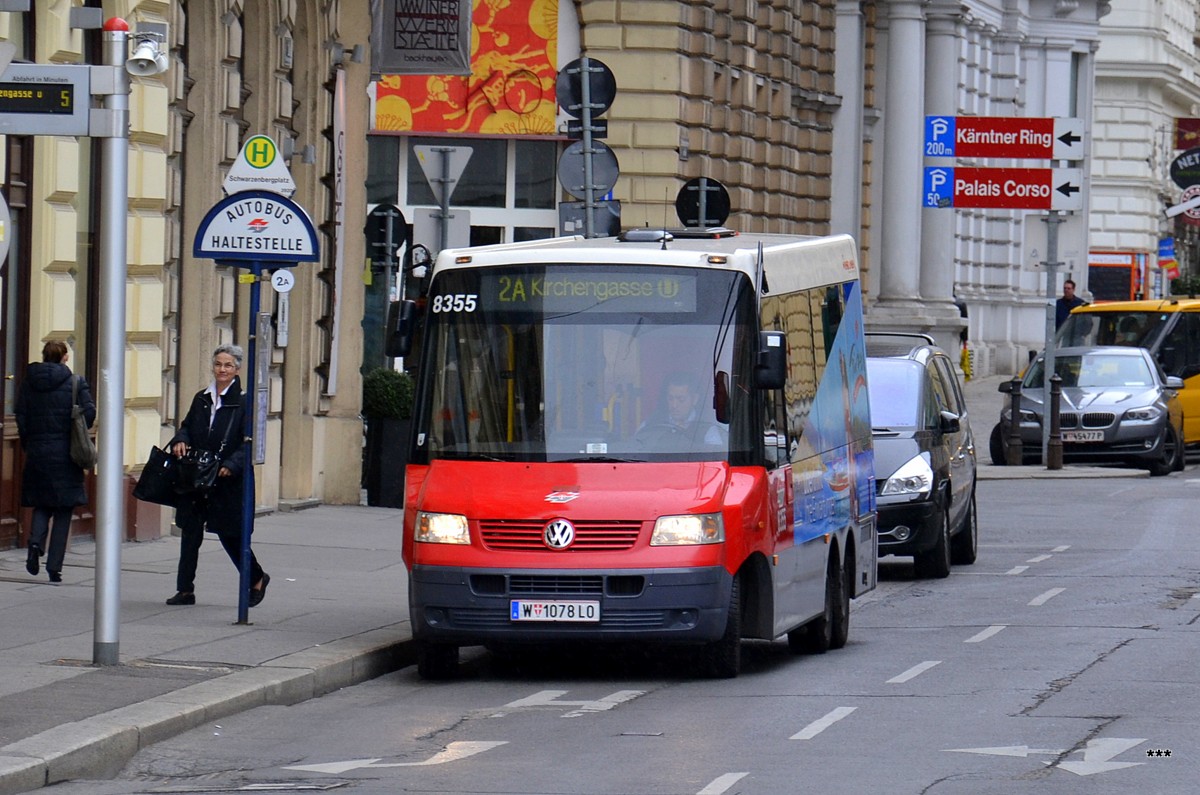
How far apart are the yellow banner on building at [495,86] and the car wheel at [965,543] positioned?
14439 mm

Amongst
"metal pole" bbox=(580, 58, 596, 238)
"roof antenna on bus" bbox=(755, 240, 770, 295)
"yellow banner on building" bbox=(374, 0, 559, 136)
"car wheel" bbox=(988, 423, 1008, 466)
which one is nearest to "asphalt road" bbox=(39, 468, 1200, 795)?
"roof antenna on bus" bbox=(755, 240, 770, 295)

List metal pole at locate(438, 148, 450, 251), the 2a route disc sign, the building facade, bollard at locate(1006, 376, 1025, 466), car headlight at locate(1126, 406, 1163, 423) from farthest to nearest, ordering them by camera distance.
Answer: bollard at locate(1006, 376, 1025, 466) < car headlight at locate(1126, 406, 1163, 423) < metal pole at locate(438, 148, 450, 251) < the building facade < the 2a route disc sign

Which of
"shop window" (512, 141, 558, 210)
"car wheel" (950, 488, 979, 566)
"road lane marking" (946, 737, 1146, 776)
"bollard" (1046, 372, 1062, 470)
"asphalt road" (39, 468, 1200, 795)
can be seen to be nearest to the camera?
"asphalt road" (39, 468, 1200, 795)

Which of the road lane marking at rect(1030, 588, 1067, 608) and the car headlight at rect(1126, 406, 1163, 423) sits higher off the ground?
the car headlight at rect(1126, 406, 1163, 423)

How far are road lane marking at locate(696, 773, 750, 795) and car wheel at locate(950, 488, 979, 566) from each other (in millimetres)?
10690

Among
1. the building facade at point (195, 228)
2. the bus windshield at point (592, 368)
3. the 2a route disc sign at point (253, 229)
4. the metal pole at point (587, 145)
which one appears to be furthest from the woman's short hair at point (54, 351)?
the metal pole at point (587, 145)

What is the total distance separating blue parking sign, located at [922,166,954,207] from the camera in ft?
111

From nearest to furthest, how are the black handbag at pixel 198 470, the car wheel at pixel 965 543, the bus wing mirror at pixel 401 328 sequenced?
the bus wing mirror at pixel 401 328 < the black handbag at pixel 198 470 < the car wheel at pixel 965 543

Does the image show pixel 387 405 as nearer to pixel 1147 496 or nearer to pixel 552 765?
pixel 1147 496

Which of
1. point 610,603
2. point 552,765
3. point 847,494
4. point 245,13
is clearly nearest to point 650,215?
point 245,13

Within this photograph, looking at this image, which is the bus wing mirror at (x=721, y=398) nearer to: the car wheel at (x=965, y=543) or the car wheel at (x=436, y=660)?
the car wheel at (x=436, y=660)

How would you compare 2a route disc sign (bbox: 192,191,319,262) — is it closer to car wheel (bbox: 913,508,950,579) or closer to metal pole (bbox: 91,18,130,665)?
metal pole (bbox: 91,18,130,665)

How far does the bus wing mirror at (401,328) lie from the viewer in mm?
13680

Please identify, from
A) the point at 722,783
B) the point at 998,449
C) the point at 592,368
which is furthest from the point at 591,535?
the point at 998,449
